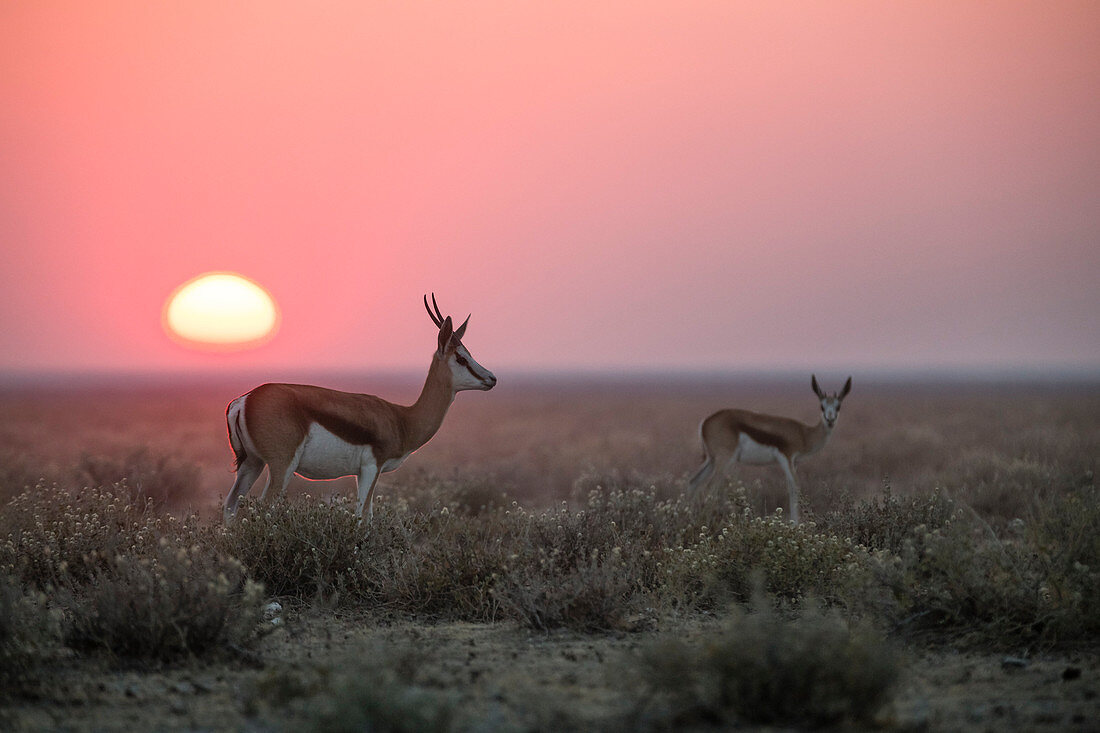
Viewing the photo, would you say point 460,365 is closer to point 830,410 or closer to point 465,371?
point 465,371

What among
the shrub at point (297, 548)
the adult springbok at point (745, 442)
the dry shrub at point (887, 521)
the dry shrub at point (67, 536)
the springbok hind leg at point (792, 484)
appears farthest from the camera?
the adult springbok at point (745, 442)

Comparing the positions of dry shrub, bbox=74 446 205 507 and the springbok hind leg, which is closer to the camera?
the springbok hind leg

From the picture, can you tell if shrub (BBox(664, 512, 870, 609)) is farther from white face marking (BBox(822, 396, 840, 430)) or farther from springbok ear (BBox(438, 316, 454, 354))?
white face marking (BBox(822, 396, 840, 430))

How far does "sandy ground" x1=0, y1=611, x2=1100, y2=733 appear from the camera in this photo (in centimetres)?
500

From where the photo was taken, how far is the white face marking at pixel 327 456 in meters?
10.0

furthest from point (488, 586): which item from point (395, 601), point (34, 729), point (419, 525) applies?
point (34, 729)

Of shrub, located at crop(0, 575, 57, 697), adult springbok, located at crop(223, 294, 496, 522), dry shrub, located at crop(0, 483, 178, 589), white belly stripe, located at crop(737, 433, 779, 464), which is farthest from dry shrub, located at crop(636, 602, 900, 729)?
white belly stripe, located at crop(737, 433, 779, 464)

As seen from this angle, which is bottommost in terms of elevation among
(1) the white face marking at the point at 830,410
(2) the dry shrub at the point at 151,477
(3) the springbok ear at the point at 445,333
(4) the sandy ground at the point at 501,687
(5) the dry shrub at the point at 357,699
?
(2) the dry shrub at the point at 151,477

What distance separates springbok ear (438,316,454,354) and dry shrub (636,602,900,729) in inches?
258

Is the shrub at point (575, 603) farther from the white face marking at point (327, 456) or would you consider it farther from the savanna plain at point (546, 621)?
the white face marking at point (327, 456)

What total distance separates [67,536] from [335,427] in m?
2.60

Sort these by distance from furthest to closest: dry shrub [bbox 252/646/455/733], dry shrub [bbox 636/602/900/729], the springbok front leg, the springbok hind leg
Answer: the springbok hind leg < the springbok front leg < dry shrub [bbox 636/602/900/729] < dry shrub [bbox 252/646/455/733]

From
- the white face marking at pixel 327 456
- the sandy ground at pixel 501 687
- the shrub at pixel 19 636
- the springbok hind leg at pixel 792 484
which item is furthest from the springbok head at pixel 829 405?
the shrub at pixel 19 636

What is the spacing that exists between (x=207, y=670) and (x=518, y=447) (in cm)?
2270
